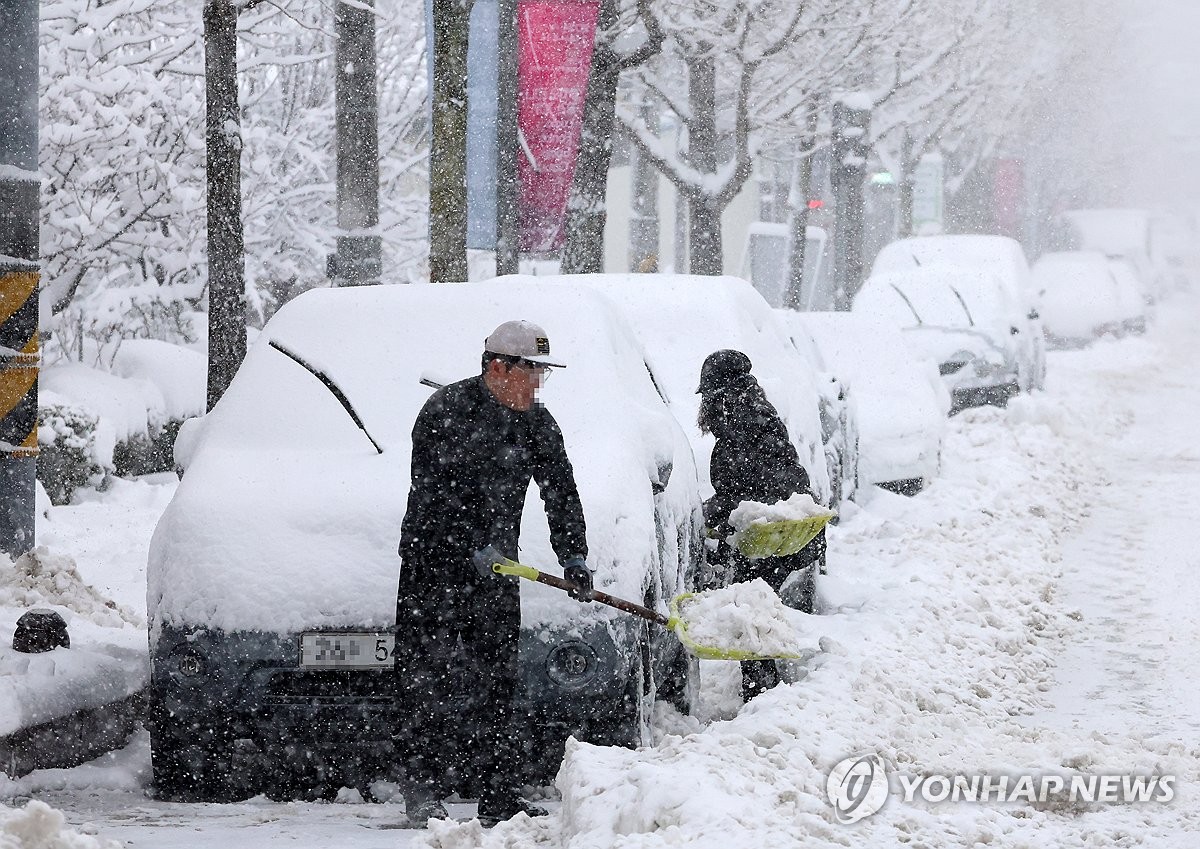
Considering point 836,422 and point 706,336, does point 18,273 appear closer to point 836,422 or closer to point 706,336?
point 706,336

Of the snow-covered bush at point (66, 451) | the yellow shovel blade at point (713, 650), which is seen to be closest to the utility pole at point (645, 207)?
the snow-covered bush at point (66, 451)

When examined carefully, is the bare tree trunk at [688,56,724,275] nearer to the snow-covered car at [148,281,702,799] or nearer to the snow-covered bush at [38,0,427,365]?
the snow-covered bush at [38,0,427,365]

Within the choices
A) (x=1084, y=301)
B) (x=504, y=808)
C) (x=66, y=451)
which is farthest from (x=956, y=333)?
(x=1084, y=301)

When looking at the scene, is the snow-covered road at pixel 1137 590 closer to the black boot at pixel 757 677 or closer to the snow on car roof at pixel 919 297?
the black boot at pixel 757 677

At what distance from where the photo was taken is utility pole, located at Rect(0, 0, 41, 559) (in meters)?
8.64

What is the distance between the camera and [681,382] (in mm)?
9508

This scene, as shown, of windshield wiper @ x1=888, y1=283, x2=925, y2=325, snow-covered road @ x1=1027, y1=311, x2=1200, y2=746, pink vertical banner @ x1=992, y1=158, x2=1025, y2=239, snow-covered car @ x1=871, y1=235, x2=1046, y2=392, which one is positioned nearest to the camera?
snow-covered road @ x1=1027, y1=311, x2=1200, y2=746

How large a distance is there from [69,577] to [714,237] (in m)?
14.5

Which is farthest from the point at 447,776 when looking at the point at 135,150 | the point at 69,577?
the point at 135,150

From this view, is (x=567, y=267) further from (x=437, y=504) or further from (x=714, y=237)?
(x=437, y=504)

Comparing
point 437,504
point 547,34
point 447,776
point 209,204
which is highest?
point 547,34

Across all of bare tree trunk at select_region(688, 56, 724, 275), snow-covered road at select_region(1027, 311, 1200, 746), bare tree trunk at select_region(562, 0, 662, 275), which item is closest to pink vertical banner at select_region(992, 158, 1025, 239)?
bare tree trunk at select_region(688, 56, 724, 275)

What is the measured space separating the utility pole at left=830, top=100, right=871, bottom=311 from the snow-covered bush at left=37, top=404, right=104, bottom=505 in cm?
1461

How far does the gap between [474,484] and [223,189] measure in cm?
579
